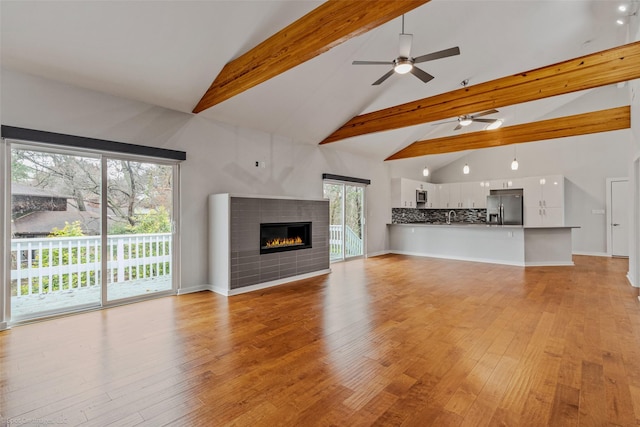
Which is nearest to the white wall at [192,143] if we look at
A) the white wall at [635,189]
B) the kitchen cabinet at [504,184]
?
the kitchen cabinet at [504,184]

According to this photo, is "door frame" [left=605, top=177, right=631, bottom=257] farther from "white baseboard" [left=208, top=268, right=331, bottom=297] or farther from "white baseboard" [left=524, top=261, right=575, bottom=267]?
"white baseboard" [left=208, top=268, right=331, bottom=297]

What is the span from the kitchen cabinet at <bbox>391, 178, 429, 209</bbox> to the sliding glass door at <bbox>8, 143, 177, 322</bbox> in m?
6.36

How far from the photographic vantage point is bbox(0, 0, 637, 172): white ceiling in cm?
298

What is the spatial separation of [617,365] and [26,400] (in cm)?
438

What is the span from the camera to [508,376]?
2.31m

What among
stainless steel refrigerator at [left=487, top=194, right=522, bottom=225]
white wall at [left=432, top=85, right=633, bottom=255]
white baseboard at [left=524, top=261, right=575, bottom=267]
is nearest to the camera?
white baseboard at [left=524, top=261, right=575, bottom=267]

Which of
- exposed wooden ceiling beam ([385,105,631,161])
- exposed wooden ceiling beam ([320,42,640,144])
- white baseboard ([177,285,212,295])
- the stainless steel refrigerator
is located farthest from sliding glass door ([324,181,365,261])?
the stainless steel refrigerator

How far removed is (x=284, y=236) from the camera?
18.8ft

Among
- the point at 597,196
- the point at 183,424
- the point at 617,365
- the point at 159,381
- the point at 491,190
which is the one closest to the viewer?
the point at 183,424

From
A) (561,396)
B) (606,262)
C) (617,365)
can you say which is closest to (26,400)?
(561,396)

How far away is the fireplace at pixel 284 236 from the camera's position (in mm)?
5312

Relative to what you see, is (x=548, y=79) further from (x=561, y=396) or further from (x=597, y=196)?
(x=597, y=196)

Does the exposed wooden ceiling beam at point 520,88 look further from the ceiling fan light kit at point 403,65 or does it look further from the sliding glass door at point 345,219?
the ceiling fan light kit at point 403,65

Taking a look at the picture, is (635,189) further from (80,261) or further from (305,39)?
(80,261)
